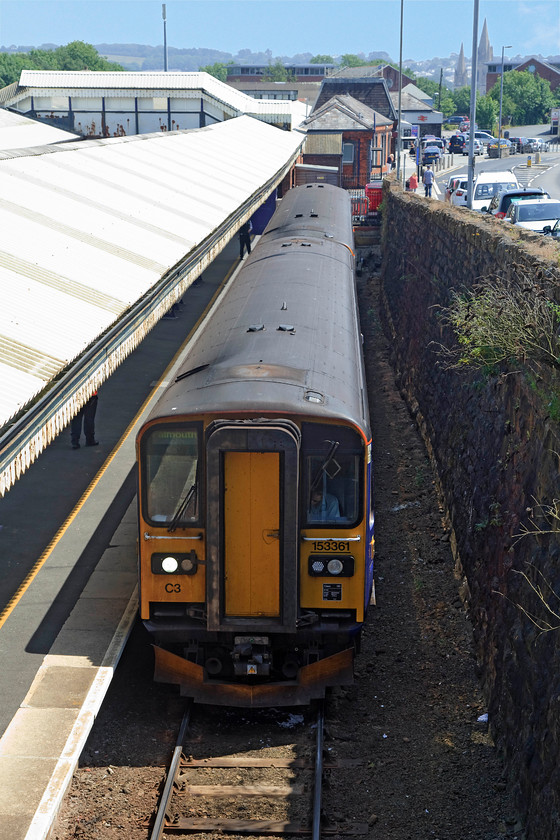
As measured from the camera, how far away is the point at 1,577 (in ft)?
36.9

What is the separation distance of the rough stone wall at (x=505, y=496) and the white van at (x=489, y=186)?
54.5ft

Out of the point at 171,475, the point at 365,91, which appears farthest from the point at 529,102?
the point at 171,475

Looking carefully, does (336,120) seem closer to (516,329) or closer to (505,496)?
(516,329)

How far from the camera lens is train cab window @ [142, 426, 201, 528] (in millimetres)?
8180

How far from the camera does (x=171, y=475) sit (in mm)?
8266

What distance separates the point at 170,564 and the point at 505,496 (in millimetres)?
3794

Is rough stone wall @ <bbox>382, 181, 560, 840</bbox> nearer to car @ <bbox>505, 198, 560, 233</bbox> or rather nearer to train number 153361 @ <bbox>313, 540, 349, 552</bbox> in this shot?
train number 153361 @ <bbox>313, 540, 349, 552</bbox>

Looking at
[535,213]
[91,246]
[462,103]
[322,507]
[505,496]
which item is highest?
[462,103]

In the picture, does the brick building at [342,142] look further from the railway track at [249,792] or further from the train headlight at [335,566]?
the railway track at [249,792]

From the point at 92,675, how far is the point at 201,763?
1.37 m

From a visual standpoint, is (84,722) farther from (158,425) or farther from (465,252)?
(465,252)

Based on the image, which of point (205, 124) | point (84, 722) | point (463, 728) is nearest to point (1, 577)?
point (84, 722)

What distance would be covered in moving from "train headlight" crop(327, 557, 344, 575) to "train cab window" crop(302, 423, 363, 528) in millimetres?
319

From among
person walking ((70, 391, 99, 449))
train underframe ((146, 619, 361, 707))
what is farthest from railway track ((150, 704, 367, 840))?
person walking ((70, 391, 99, 449))
